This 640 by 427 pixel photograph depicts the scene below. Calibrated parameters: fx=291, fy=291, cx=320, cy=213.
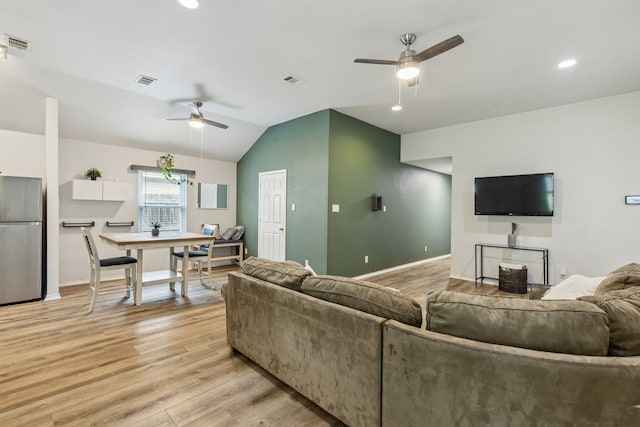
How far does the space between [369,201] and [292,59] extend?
312cm

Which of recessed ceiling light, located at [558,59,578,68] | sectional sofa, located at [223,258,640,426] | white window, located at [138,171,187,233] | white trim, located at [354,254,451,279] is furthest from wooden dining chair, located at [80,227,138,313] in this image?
recessed ceiling light, located at [558,59,578,68]

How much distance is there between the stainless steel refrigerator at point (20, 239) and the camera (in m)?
3.62

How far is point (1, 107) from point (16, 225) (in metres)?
1.63

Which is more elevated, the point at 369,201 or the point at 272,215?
the point at 369,201

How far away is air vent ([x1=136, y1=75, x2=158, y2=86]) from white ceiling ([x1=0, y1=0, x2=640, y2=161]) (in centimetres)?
15

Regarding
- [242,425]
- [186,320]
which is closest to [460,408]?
[242,425]

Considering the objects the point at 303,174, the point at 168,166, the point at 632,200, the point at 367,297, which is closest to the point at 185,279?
the point at 168,166

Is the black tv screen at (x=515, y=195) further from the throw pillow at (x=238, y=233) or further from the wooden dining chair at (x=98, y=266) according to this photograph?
the wooden dining chair at (x=98, y=266)

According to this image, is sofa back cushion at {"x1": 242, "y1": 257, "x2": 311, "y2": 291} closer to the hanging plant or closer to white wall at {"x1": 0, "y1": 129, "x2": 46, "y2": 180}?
the hanging plant

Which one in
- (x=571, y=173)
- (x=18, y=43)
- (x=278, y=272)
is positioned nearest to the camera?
(x=278, y=272)

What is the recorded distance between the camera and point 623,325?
3.71 ft

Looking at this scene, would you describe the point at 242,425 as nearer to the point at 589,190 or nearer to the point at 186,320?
the point at 186,320

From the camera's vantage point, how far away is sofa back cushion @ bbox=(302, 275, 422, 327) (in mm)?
1463

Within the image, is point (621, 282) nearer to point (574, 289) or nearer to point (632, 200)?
point (574, 289)
